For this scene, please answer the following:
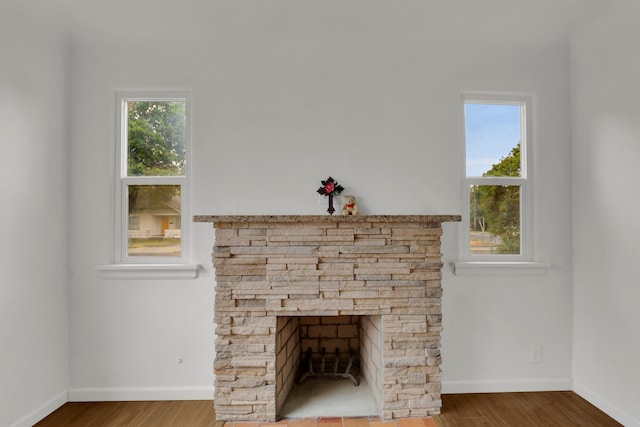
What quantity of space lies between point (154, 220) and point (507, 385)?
9.51 feet

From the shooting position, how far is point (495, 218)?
8.99ft

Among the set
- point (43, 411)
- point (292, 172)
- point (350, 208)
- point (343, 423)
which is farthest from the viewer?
point (292, 172)

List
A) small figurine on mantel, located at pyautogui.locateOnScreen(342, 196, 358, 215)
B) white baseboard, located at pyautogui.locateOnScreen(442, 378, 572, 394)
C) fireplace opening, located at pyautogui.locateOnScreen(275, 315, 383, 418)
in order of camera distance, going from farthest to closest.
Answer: white baseboard, located at pyautogui.locateOnScreen(442, 378, 572, 394) → small figurine on mantel, located at pyautogui.locateOnScreen(342, 196, 358, 215) → fireplace opening, located at pyautogui.locateOnScreen(275, 315, 383, 418)

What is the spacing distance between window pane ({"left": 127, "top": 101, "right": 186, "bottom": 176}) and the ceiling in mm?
478

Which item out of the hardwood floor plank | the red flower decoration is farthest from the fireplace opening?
the red flower decoration

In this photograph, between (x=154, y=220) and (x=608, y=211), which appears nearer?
(x=608, y=211)

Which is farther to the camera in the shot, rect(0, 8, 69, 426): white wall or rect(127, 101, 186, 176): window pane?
rect(127, 101, 186, 176): window pane

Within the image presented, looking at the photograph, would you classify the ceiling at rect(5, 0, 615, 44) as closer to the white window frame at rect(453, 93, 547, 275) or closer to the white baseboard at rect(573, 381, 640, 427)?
the white window frame at rect(453, 93, 547, 275)

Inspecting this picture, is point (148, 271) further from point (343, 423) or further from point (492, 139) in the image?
point (492, 139)

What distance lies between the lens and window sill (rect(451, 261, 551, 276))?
2609 millimetres

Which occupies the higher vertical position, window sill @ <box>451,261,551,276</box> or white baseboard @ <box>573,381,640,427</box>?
window sill @ <box>451,261,551,276</box>

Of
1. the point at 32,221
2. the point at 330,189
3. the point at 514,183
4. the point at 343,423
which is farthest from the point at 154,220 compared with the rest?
the point at 514,183

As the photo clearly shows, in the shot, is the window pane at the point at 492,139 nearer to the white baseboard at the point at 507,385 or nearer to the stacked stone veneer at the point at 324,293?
the stacked stone veneer at the point at 324,293

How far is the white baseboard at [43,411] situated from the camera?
218cm
